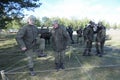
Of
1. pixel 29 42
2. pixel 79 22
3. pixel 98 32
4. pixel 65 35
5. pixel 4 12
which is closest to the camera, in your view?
pixel 29 42

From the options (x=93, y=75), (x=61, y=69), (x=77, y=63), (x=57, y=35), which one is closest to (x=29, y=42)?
(x=57, y=35)

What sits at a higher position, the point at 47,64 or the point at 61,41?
the point at 61,41

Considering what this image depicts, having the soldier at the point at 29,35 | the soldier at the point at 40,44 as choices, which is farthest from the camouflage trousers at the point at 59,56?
the soldier at the point at 29,35

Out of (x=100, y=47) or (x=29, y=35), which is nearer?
(x=29, y=35)

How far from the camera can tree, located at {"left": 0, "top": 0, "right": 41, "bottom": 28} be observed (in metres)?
20.8

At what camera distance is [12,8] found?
901 inches

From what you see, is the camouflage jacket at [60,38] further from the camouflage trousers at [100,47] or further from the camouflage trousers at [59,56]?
the camouflage trousers at [100,47]

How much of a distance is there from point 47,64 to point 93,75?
9.63 ft

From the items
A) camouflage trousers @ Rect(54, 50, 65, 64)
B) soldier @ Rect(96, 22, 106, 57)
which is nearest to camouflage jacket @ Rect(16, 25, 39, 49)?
camouflage trousers @ Rect(54, 50, 65, 64)

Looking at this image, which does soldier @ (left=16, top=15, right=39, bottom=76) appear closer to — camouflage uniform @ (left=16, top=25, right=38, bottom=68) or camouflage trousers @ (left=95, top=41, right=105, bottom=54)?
camouflage uniform @ (left=16, top=25, right=38, bottom=68)

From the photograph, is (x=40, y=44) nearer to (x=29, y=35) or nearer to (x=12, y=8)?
(x=29, y=35)

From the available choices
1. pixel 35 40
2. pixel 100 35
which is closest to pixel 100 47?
pixel 100 35

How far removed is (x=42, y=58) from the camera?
1523 centimetres

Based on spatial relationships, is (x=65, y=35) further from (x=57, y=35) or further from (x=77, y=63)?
(x=77, y=63)
